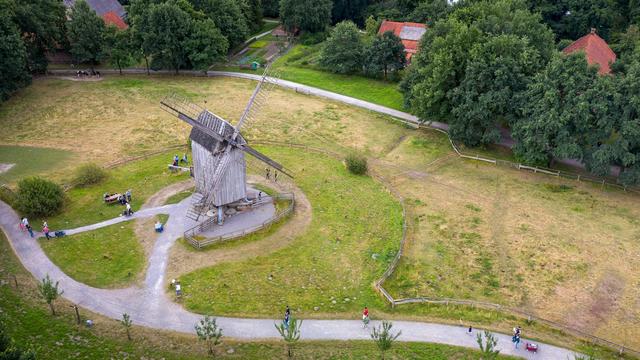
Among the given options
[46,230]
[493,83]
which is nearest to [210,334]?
[46,230]

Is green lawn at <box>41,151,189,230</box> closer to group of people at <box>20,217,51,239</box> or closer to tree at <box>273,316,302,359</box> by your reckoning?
group of people at <box>20,217,51,239</box>

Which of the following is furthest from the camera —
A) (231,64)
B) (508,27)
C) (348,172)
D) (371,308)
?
(231,64)

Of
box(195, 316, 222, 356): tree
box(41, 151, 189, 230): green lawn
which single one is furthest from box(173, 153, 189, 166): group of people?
box(195, 316, 222, 356): tree

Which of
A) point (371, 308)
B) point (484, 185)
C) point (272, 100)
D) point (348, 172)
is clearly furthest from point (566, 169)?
point (272, 100)

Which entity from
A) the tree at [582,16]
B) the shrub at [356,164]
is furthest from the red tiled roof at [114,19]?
the tree at [582,16]

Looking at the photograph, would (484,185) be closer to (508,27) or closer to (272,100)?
(508,27)

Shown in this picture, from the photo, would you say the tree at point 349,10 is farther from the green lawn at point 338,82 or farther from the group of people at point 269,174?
the group of people at point 269,174
